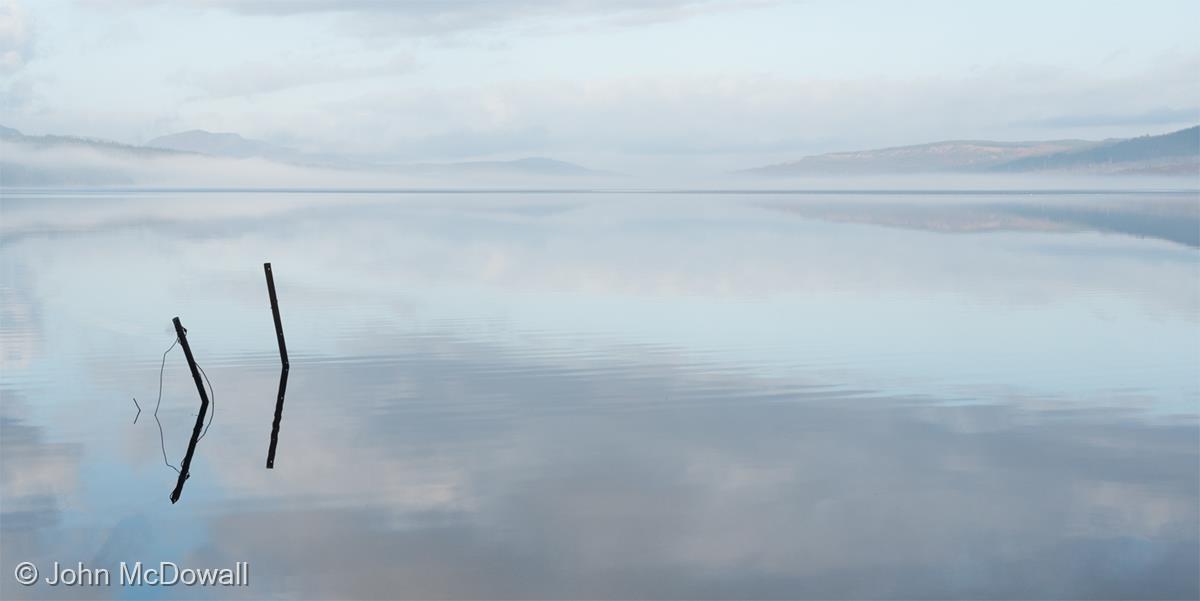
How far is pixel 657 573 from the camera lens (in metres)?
8.55

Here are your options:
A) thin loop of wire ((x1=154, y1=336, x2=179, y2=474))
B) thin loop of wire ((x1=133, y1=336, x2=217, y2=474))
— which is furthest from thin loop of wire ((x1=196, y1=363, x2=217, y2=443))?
thin loop of wire ((x1=154, y1=336, x2=179, y2=474))

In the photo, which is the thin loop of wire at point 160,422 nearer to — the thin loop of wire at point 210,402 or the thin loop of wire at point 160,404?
the thin loop of wire at point 160,404

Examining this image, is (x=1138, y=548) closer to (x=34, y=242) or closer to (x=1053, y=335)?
(x=1053, y=335)

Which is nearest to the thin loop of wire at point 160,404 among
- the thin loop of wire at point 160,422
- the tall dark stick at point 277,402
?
the thin loop of wire at point 160,422

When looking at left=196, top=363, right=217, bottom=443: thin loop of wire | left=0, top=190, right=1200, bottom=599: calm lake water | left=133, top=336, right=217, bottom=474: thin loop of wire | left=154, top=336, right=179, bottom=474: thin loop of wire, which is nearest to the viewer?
left=0, top=190, right=1200, bottom=599: calm lake water

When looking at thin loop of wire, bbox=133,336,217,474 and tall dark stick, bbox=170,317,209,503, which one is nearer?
tall dark stick, bbox=170,317,209,503

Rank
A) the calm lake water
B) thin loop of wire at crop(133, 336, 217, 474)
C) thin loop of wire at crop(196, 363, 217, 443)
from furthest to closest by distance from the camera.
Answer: thin loop of wire at crop(196, 363, 217, 443) < thin loop of wire at crop(133, 336, 217, 474) < the calm lake water

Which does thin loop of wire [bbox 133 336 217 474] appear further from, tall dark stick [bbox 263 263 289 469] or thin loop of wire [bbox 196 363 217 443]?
tall dark stick [bbox 263 263 289 469]

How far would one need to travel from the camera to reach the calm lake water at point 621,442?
8.75 metres

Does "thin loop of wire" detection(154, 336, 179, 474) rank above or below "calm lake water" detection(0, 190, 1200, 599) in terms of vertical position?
above

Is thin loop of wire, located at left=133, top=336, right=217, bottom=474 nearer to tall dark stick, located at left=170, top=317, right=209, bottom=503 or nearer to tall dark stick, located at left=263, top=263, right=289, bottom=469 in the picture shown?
tall dark stick, located at left=170, top=317, right=209, bottom=503

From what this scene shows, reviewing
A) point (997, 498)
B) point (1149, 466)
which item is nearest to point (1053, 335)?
→ point (1149, 466)

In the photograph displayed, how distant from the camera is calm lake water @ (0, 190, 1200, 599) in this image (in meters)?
8.75

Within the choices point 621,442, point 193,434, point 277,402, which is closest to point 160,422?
point 193,434
